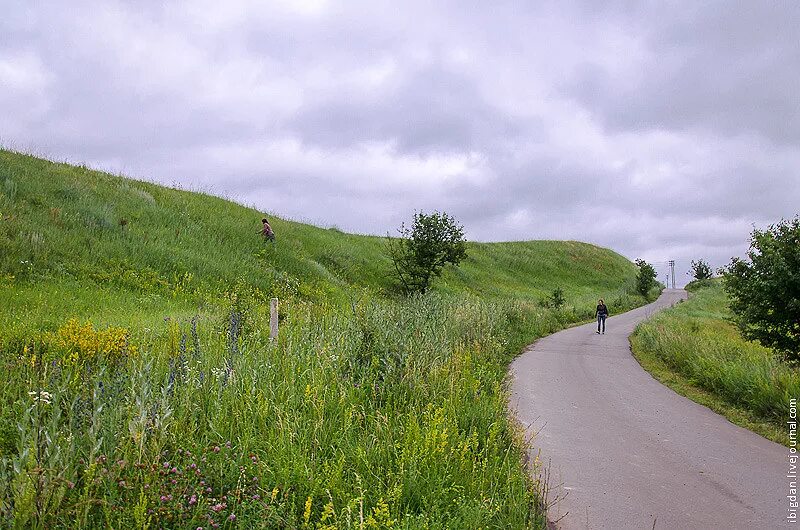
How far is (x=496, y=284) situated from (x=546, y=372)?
98.9 feet

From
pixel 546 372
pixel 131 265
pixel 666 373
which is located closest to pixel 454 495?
pixel 546 372

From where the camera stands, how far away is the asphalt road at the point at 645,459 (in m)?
4.67

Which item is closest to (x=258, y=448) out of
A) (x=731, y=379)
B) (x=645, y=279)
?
(x=731, y=379)

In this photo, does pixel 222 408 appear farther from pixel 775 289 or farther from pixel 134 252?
pixel 134 252

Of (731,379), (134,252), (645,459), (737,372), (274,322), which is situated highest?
(134,252)

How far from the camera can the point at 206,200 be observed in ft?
89.8

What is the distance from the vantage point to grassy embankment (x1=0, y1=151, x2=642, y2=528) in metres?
3.52

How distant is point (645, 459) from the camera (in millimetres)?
6102


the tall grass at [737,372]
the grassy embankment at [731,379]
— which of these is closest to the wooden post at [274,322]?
the grassy embankment at [731,379]

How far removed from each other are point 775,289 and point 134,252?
58.9 feet

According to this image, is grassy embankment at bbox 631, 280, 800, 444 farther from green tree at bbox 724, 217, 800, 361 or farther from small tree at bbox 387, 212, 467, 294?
small tree at bbox 387, 212, 467, 294

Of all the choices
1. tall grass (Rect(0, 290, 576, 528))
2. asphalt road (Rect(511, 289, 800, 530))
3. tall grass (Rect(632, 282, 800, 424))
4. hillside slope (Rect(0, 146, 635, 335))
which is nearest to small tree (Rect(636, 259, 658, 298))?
hillside slope (Rect(0, 146, 635, 335))

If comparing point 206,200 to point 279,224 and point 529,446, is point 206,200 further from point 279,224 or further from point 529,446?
point 529,446

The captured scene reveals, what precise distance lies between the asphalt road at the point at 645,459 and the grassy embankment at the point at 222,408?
724 mm
